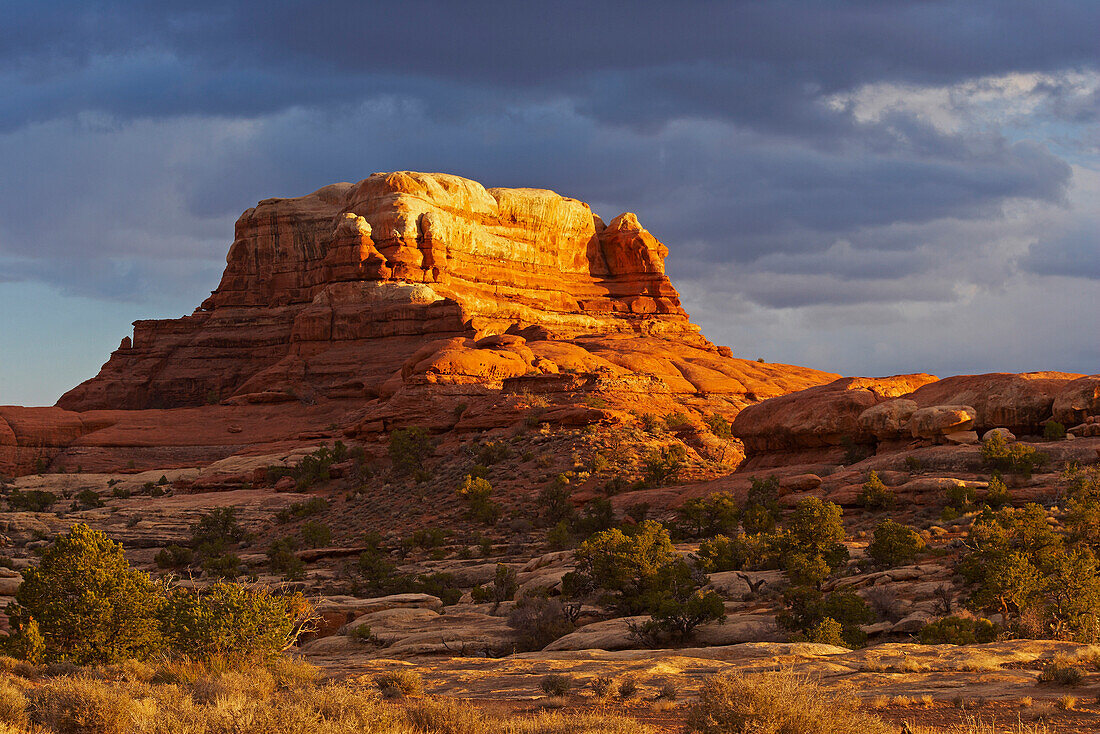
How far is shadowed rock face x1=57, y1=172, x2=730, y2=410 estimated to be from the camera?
92750 millimetres

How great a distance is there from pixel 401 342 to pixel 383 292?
7604 mm

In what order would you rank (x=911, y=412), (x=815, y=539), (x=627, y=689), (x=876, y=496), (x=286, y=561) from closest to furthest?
(x=627, y=689) < (x=815, y=539) < (x=876, y=496) < (x=911, y=412) < (x=286, y=561)

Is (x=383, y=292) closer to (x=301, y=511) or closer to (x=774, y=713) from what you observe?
(x=301, y=511)

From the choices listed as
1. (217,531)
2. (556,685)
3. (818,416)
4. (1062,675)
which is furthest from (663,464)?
(1062,675)

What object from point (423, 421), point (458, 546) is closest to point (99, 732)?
point (458, 546)

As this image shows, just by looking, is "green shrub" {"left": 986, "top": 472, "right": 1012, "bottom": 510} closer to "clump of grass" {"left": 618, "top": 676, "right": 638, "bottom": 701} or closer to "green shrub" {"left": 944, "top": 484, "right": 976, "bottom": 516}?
"green shrub" {"left": 944, "top": 484, "right": 976, "bottom": 516}

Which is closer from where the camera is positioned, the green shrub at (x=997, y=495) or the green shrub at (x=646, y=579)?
the green shrub at (x=646, y=579)

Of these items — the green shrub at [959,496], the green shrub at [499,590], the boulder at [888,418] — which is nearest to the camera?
the green shrub at [959,496]

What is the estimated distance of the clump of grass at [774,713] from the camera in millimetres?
11078

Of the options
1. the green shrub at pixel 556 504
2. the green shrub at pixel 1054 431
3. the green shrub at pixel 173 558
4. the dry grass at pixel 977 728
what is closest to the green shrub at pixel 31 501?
the green shrub at pixel 173 558

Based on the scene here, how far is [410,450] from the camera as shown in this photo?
6056 cm

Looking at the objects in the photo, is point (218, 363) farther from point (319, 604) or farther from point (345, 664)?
point (345, 664)

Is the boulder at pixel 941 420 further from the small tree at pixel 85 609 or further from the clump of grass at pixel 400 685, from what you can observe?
the small tree at pixel 85 609

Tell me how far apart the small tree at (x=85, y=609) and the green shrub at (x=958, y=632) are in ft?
55.3
